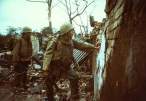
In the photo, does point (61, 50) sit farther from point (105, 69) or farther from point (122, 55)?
point (122, 55)

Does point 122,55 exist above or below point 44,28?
below

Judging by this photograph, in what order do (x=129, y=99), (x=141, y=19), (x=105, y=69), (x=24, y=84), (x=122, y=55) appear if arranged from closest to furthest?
(x=141, y=19)
(x=129, y=99)
(x=122, y=55)
(x=105, y=69)
(x=24, y=84)

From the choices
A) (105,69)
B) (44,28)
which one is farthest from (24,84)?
(44,28)

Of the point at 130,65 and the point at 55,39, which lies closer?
the point at 130,65

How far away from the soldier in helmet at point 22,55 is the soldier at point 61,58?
313 cm

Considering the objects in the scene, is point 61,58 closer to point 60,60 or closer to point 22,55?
point 60,60

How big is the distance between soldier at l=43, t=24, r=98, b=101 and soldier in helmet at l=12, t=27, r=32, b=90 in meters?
3.13

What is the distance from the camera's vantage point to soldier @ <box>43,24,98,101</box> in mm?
9188

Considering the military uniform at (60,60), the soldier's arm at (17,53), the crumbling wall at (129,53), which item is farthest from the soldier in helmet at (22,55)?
the crumbling wall at (129,53)

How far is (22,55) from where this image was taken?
12625 mm

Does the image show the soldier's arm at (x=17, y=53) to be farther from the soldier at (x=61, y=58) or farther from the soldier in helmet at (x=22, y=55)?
the soldier at (x=61, y=58)

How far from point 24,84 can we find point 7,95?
1.04m

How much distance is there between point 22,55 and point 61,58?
3.72 meters

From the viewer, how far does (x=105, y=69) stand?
5.03 metres
